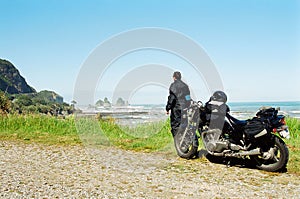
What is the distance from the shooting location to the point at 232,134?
6.46 metres

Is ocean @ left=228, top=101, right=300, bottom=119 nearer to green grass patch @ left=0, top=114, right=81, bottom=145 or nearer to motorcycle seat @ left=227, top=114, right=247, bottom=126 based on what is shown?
motorcycle seat @ left=227, top=114, right=247, bottom=126

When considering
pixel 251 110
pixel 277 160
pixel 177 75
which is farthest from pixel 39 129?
pixel 251 110

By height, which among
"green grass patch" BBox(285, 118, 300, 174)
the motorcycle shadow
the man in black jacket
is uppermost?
the man in black jacket

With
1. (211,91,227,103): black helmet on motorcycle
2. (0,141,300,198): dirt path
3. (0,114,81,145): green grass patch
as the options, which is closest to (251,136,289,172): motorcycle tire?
(0,141,300,198): dirt path

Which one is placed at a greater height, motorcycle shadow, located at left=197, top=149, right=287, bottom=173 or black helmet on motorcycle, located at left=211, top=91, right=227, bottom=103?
black helmet on motorcycle, located at left=211, top=91, right=227, bottom=103

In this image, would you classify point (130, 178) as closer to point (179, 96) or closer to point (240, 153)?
point (240, 153)

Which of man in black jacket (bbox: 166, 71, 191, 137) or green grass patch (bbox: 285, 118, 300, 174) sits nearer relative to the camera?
green grass patch (bbox: 285, 118, 300, 174)

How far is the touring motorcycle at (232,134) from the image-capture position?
5.89 meters

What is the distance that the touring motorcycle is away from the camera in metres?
5.89

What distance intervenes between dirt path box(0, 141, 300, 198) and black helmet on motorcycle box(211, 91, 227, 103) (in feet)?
4.13

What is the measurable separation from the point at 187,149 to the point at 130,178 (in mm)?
1897

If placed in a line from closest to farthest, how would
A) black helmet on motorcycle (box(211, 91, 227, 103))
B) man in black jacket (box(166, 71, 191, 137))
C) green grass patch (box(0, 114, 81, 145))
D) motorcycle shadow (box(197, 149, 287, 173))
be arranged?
motorcycle shadow (box(197, 149, 287, 173))
black helmet on motorcycle (box(211, 91, 227, 103))
man in black jacket (box(166, 71, 191, 137))
green grass patch (box(0, 114, 81, 145))

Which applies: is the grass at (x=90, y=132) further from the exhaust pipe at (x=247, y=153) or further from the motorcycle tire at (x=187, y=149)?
the exhaust pipe at (x=247, y=153)

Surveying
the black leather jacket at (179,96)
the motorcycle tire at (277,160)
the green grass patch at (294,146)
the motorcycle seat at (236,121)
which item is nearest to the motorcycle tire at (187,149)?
the black leather jacket at (179,96)
